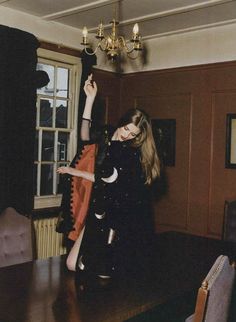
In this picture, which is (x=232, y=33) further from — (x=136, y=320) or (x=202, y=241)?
(x=136, y=320)

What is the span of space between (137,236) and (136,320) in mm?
834

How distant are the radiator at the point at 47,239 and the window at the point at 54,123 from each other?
7.1 inches

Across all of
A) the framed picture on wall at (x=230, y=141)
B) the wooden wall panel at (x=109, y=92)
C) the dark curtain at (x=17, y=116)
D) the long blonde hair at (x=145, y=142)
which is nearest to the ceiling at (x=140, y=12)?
the dark curtain at (x=17, y=116)

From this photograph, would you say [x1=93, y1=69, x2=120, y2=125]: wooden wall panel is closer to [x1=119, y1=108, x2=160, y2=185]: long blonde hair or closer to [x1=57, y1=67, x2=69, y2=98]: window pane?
[x1=57, y1=67, x2=69, y2=98]: window pane

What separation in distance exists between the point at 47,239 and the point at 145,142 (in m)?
2.14

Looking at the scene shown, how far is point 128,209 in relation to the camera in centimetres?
257

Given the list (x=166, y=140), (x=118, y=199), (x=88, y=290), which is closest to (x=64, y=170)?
(x=118, y=199)

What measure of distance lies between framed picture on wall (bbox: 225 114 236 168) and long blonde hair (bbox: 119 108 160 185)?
1704mm

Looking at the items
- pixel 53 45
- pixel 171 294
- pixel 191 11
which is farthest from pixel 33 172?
pixel 171 294

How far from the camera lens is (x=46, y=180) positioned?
15.1 feet

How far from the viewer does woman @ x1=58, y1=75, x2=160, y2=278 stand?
2242 millimetres

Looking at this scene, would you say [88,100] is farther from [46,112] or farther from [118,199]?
[46,112]

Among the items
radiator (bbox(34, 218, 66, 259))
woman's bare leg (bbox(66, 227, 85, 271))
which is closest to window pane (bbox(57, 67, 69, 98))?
radiator (bbox(34, 218, 66, 259))

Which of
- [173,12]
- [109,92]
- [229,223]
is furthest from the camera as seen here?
[109,92]
